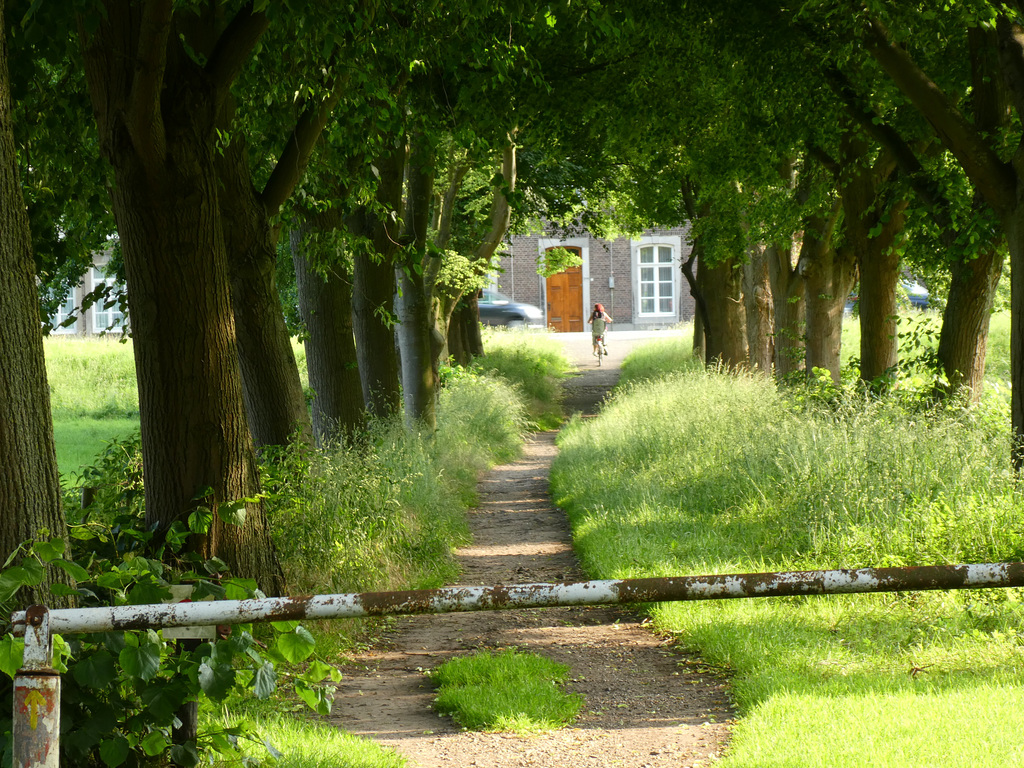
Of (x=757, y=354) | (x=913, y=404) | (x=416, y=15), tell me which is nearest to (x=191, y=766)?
(x=416, y=15)

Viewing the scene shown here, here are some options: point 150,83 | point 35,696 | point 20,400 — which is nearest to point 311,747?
point 20,400

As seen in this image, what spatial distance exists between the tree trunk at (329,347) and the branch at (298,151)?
136 inches

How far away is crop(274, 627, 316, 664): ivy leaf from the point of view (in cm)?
356

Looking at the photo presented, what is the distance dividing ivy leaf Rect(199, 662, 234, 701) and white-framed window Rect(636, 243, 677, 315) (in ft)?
142

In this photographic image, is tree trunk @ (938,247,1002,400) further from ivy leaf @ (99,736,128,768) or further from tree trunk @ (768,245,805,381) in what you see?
ivy leaf @ (99,736,128,768)

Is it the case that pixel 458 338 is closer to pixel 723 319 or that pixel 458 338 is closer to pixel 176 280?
pixel 723 319

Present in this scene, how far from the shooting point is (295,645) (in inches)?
141

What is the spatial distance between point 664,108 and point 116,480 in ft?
26.2

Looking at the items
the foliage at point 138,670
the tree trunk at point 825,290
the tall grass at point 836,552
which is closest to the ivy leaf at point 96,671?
the foliage at point 138,670

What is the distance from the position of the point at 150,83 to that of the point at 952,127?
22.8 ft

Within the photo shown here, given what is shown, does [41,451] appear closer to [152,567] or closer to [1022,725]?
[152,567]

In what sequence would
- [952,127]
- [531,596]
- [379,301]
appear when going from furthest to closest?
[379,301], [952,127], [531,596]

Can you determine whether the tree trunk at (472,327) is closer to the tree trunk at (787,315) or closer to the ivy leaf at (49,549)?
the tree trunk at (787,315)

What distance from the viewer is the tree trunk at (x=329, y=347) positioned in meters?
11.4
